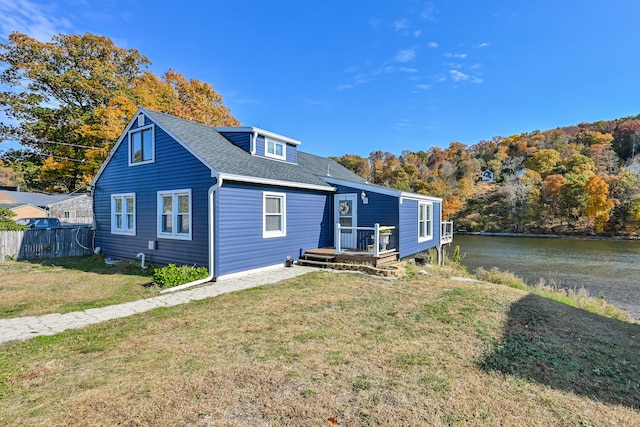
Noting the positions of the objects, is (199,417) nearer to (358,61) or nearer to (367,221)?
(367,221)

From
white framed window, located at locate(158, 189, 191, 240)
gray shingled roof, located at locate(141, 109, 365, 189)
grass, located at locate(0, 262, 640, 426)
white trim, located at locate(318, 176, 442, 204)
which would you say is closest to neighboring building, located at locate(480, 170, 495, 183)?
white trim, located at locate(318, 176, 442, 204)

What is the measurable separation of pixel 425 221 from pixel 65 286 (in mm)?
13071

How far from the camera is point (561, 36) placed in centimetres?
1273

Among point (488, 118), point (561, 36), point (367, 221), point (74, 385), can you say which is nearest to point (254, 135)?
point (367, 221)

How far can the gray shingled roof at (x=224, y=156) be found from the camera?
29.1 ft

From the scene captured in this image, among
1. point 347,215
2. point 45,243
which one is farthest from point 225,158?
point 45,243

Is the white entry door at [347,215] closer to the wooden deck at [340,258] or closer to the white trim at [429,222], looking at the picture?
the wooden deck at [340,258]

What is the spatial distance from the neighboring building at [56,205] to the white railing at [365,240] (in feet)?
88.7

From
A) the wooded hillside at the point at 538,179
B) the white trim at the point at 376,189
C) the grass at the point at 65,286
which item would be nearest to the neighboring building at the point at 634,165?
the wooded hillside at the point at 538,179

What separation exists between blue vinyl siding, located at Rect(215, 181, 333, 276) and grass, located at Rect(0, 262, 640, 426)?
2642 millimetres

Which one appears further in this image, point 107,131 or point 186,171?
point 107,131

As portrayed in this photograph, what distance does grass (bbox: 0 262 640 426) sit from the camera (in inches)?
106

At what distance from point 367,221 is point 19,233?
13.4m

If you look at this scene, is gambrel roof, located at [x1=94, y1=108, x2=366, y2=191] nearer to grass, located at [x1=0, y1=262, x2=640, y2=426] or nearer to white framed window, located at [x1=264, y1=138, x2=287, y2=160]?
white framed window, located at [x1=264, y1=138, x2=287, y2=160]
